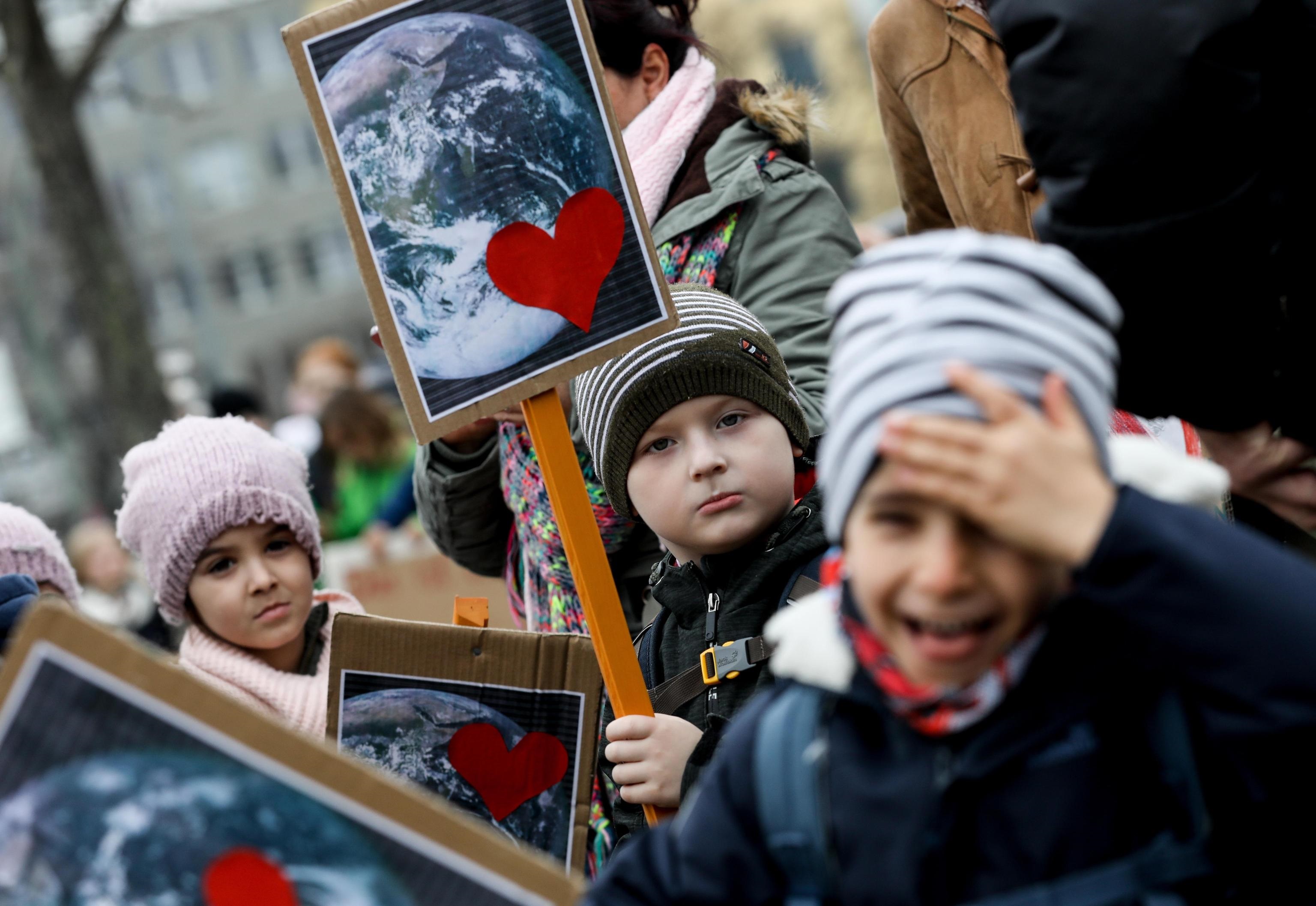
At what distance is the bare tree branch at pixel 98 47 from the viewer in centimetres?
927

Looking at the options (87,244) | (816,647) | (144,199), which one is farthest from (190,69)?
(816,647)

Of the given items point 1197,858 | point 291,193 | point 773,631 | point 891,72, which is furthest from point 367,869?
Answer: point 291,193

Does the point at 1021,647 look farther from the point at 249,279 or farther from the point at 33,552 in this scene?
the point at 249,279

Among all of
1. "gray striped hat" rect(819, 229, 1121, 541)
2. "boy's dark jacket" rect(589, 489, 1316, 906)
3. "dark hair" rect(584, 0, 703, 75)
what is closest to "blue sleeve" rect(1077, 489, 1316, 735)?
"boy's dark jacket" rect(589, 489, 1316, 906)

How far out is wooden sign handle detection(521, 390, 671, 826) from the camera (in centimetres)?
234

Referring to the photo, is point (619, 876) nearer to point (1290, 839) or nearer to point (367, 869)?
point (367, 869)

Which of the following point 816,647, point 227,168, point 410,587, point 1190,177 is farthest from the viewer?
point 227,168

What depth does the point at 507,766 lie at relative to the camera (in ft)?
7.81

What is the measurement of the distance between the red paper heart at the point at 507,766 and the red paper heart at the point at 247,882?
2.72ft

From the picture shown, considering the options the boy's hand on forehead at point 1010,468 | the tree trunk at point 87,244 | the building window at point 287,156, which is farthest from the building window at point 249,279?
the boy's hand on forehead at point 1010,468

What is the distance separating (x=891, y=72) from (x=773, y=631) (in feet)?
4.64

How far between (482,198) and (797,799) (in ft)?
4.15

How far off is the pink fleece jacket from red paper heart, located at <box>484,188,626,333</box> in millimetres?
954

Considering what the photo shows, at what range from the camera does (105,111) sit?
45.2 m
